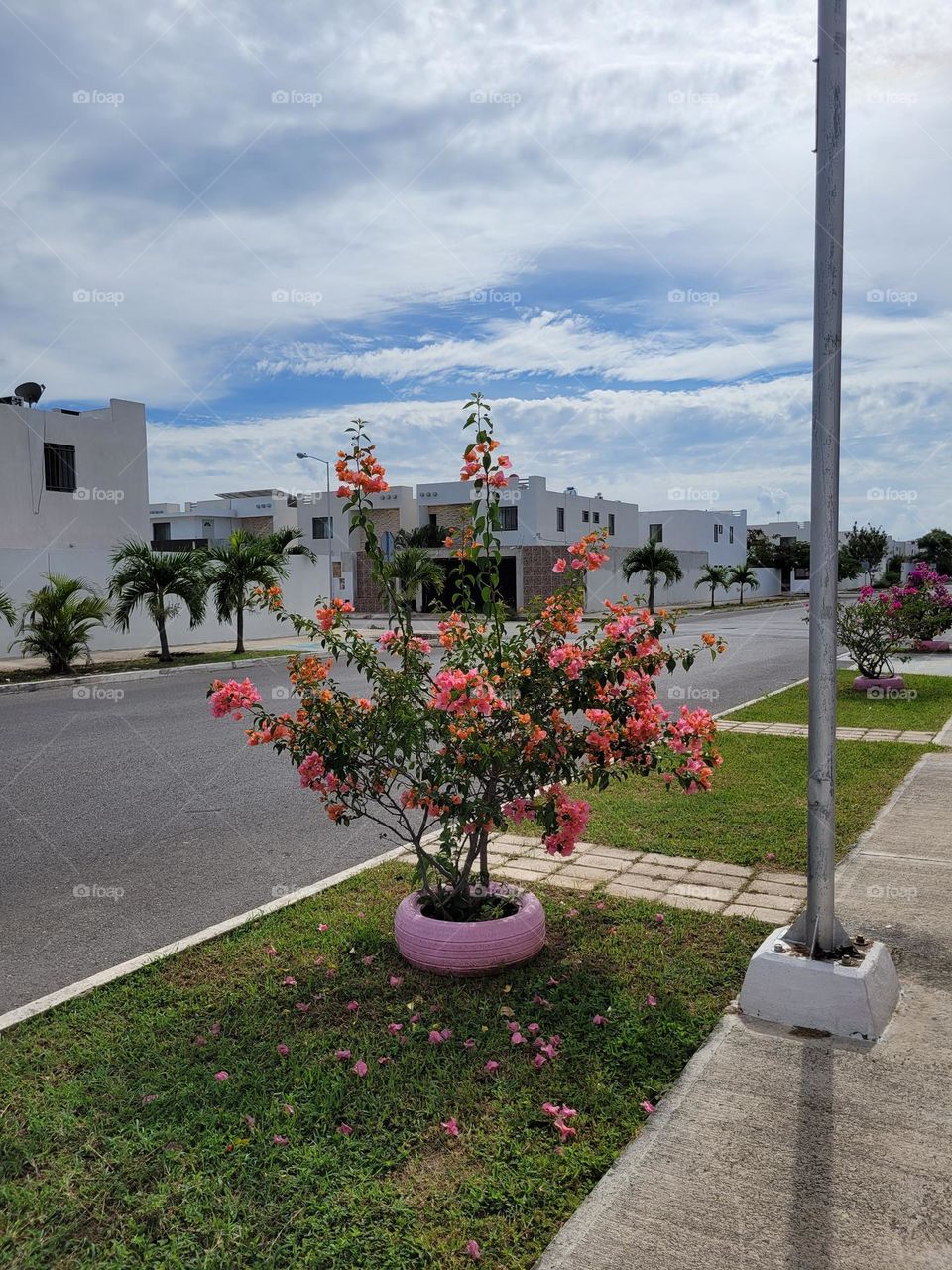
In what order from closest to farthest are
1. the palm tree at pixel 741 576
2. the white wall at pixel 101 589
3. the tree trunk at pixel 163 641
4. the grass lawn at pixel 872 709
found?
the grass lawn at pixel 872 709
the tree trunk at pixel 163 641
the white wall at pixel 101 589
the palm tree at pixel 741 576

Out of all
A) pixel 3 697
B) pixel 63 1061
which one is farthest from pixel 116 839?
pixel 3 697

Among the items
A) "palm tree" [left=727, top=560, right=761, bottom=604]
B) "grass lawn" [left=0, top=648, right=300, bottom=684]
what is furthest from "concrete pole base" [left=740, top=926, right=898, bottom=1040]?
"palm tree" [left=727, top=560, right=761, bottom=604]

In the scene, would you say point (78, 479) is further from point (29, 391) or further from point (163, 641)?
point (163, 641)

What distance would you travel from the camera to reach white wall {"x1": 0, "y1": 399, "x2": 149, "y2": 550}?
26.6m

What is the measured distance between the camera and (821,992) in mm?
3906

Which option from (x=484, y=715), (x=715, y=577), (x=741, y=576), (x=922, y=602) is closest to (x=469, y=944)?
(x=484, y=715)

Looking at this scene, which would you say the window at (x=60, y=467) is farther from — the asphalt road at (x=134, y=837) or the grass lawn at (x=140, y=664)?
the asphalt road at (x=134, y=837)

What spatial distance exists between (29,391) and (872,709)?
25464 mm

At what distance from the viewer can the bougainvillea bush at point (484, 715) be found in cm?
441

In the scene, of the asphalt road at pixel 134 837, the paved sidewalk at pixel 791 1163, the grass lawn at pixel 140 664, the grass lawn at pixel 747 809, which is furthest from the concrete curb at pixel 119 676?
the paved sidewalk at pixel 791 1163

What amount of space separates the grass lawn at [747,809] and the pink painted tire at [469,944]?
2075 mm

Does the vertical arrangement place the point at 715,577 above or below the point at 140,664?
above

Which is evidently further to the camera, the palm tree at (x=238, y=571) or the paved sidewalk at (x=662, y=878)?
the palm tree at (x=238, y=571)

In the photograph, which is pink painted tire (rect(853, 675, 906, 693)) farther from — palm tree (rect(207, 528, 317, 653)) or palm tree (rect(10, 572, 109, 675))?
palm tree (rect(10, 572, 109, 675))
